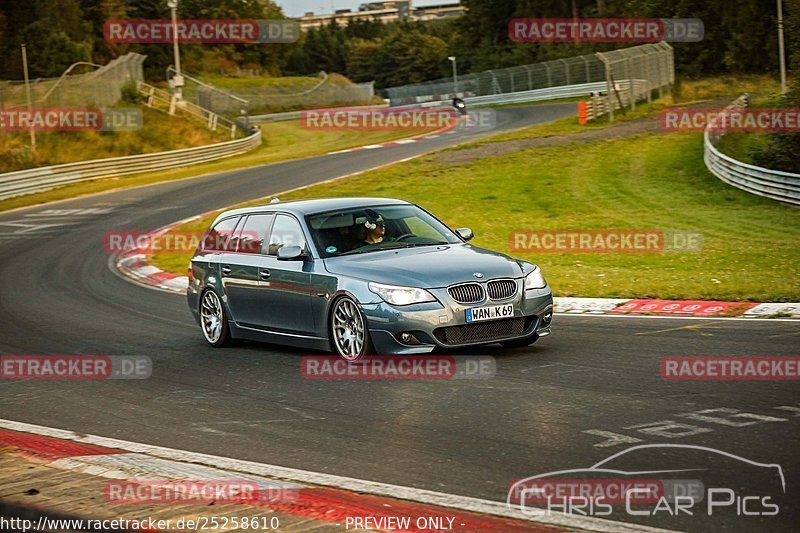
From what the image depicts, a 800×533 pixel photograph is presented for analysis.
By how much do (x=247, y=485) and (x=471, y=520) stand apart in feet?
4.57

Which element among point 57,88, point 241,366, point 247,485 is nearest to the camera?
point 247,485

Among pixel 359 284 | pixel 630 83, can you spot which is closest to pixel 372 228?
pixel 359 284

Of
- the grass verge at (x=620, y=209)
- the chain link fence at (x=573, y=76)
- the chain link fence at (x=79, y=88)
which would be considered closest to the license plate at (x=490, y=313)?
the grass verge at (x=620, y=209)

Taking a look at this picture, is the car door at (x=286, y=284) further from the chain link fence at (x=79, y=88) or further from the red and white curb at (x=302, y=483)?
the chain link fence at (x=79, y=88)

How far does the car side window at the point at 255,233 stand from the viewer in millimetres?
11883

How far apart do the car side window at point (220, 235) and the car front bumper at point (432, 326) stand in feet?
9.95

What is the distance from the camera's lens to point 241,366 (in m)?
10.9

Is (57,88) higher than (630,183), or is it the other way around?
(57,88)

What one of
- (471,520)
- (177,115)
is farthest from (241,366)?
(177,115)

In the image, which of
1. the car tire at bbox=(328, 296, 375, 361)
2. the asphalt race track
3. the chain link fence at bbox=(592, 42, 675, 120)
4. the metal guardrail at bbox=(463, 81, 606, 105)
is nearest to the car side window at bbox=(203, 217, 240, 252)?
the asphalt race track

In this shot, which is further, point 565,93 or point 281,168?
point 565,93

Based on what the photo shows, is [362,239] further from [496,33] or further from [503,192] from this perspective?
[496,33]

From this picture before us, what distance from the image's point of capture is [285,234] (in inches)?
454

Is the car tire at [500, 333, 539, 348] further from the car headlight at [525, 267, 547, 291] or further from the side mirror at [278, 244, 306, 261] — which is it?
the side mirror at [278, 244, 306, 261]
